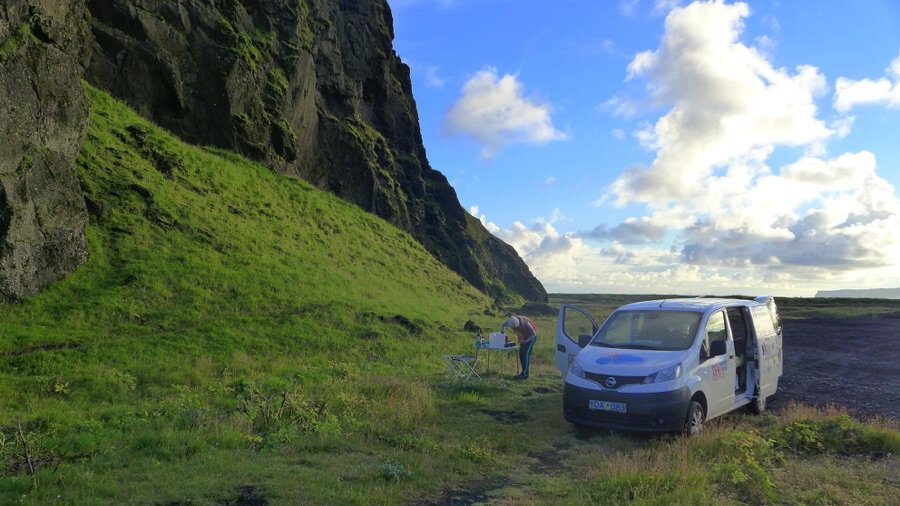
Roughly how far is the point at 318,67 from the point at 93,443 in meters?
48.3

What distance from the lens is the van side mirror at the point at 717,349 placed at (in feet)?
32.7

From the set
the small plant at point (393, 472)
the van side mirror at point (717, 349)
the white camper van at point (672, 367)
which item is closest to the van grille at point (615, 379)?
the white camper van at point (672, 367)

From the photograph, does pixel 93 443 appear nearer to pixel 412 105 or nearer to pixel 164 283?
pixel 164 283

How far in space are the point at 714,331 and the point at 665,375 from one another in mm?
2014

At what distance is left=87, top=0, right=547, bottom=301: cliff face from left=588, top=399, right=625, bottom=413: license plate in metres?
33.1

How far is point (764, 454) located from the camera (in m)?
8.34

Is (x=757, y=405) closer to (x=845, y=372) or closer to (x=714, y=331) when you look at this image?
(x=714, y=331)

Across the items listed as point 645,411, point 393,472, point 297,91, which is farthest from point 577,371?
point 297,91

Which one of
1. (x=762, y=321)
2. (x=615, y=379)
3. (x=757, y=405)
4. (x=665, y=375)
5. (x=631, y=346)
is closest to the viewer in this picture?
(x=665, y=375)

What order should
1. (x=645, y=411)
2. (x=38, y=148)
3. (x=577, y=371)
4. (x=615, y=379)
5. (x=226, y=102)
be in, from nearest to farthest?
(x=645, y=411) < (x=615, y=379) < (x=577, y=371) < (x=38, y=148) < (x=226, y=102)

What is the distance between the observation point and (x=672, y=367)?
9156 mm

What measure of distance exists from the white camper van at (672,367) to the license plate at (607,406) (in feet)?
0.05

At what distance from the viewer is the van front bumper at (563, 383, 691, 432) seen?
8867 mm

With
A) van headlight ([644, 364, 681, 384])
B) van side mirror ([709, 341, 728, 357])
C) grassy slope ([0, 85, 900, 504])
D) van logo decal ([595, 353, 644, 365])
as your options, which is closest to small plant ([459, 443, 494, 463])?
grassy slope ([0, 85, 900, 504])
